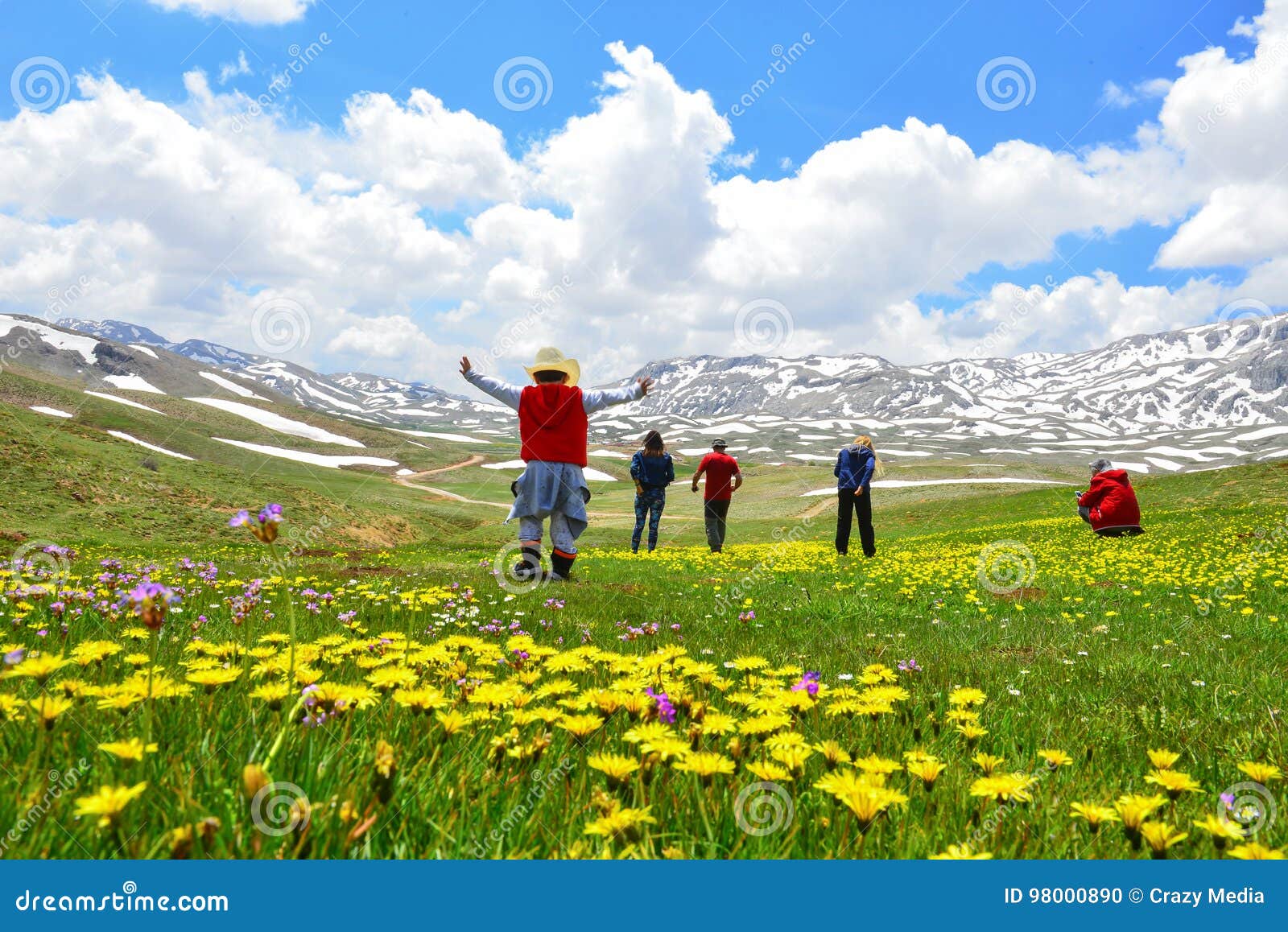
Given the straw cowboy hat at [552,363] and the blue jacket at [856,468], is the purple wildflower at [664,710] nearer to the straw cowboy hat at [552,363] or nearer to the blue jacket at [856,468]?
the straw cowboy hat at [552,363]

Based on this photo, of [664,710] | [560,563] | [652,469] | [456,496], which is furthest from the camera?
[456,496]

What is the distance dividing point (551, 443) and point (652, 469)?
9597 mm

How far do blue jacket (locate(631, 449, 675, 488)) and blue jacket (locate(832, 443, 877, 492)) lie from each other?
4.84m

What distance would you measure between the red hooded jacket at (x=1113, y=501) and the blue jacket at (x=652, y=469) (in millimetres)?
13119

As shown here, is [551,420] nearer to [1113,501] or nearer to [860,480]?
[860,480]

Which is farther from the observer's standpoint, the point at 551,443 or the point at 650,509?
the point at 650,509

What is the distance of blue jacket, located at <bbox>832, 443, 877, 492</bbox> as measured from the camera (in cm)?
1808

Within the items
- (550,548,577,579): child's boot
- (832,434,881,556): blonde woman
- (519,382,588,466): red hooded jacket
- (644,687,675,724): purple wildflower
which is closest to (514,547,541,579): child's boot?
(550,548,577,579): child's boot

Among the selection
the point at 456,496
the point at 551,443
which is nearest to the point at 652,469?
the point at 551,443

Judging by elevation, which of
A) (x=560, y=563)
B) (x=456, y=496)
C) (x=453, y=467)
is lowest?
(x=560, y=563)

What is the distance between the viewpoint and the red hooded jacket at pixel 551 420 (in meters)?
10.2

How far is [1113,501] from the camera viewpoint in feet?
66.0

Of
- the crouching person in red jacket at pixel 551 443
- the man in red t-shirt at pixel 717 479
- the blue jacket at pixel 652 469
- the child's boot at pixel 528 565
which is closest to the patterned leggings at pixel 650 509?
the blue jacket at pixel 652 469

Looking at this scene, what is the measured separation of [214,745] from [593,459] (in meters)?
147
